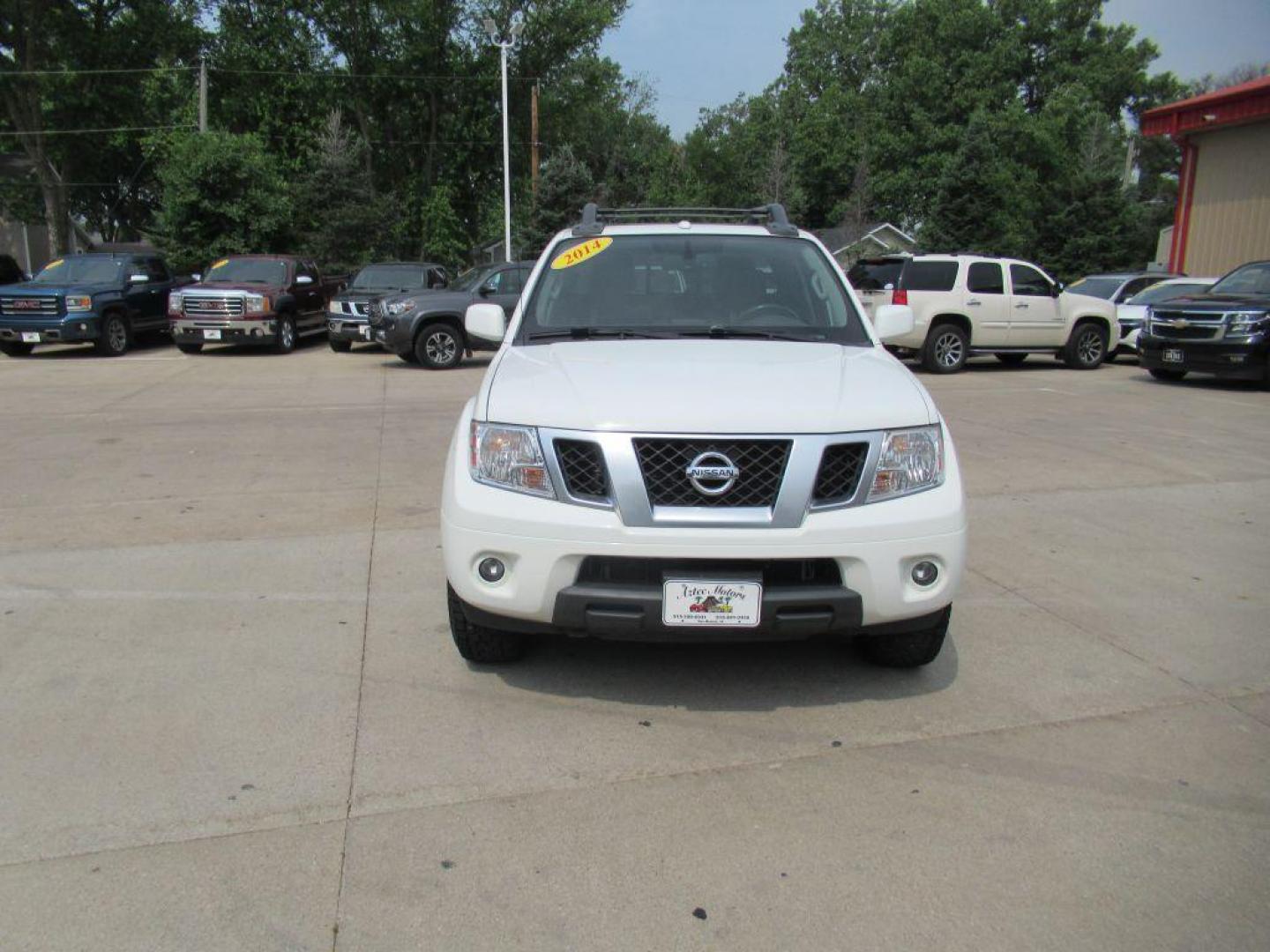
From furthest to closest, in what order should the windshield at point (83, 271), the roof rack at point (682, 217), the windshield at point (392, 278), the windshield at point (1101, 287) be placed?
1. the windshield at point (1101, 287)
2. the windshield at point (392, 278)
3. the windshield at point (83, 271)
4. the roof rack at point (682, 217)

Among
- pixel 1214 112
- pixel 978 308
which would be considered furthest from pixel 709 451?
pixel 1214 112

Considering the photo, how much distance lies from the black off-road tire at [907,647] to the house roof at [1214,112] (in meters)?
23.5

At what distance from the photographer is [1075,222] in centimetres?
3559

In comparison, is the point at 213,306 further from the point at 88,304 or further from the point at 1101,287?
the point at 1101,287

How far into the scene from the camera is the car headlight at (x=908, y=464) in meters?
3.63

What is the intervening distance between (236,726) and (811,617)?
2115 millimetres

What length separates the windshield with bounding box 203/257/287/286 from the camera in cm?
1891

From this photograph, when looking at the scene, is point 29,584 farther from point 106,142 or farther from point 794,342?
point 106,142

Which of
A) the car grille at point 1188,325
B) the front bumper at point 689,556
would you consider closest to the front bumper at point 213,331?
the car grille at point 1188,325

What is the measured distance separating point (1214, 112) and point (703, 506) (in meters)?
25.6

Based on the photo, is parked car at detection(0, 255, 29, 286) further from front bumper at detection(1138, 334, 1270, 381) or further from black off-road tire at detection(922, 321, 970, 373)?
front bumper at detection(1138, 334, 1270, 381)

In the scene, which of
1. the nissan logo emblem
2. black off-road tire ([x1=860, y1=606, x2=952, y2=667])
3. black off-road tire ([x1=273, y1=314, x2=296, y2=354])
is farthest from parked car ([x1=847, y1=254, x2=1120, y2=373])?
the nissan logo emblem

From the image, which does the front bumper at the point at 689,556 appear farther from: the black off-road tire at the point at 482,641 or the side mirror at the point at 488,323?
the side mirror at the point at 488,323

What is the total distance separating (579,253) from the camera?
16.9 ft
